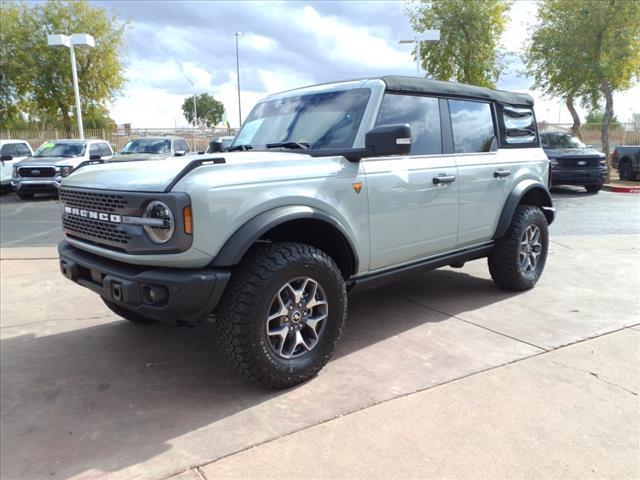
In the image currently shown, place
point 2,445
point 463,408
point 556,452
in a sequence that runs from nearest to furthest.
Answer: point 556,452 → point 2,445 → point 463,408

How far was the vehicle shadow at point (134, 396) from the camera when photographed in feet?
8.23

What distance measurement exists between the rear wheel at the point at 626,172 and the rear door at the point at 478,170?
15252mm

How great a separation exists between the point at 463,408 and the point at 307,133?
7.09 ft

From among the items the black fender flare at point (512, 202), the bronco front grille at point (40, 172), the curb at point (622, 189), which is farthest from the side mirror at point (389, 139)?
the curb at point (622, 189)

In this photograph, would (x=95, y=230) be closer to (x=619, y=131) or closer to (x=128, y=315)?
(x=128, y=315)

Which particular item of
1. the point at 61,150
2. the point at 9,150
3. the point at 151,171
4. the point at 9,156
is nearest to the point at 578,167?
the point at 151,171

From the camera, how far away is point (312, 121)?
381 centimetres

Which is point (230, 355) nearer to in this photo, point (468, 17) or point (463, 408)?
point (463, 408)

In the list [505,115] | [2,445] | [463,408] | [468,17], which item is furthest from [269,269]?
[468,17]

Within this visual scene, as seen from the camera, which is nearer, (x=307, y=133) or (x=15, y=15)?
(x=307, y=133)

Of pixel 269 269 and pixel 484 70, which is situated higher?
pixel 484 70

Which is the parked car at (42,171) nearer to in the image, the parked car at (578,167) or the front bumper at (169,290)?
the front bumper at (169,290)

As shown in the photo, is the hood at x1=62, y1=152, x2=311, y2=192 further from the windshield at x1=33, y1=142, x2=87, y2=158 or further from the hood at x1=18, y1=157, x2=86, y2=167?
the windshield at x1=33, y1=142, x2=87, y2=158

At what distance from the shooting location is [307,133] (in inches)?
148
